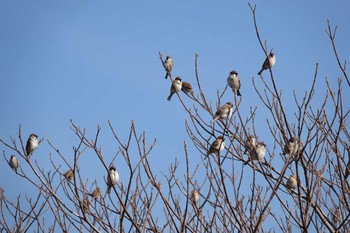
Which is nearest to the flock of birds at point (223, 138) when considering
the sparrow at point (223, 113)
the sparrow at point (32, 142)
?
the sparrow at point (223, 113)

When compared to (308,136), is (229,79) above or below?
above

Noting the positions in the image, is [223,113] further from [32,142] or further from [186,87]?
[32,142]

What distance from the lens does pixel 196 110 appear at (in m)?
4.97

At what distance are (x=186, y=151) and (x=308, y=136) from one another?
41.5 inches

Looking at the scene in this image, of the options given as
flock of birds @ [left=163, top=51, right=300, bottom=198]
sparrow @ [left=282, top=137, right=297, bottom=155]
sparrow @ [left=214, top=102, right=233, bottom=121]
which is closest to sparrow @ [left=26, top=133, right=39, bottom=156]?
flock of birds @ [left=163, top=51, right=300, bottom=198]

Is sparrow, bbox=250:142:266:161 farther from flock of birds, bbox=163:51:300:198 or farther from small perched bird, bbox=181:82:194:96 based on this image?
small perched bird, bbox=181:82:194:96

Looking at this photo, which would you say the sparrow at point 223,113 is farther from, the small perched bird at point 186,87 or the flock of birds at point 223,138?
the small perched bird at point 186,87

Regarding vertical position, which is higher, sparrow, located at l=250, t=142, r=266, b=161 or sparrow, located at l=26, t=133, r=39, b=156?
sparrow, located at l=26, t=133, r=39, b=156

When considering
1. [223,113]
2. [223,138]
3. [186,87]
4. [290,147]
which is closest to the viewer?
[290,147]

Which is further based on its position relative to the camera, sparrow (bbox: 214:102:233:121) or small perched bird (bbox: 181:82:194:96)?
small perched bird (bbox: 181:82:194:96)

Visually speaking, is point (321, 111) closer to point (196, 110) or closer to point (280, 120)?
point (280, 120)

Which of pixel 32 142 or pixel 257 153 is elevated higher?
pixel 32 142

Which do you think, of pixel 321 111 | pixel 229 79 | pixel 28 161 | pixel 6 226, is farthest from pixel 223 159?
pixel 229 79

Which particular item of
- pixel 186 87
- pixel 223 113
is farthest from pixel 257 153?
pixel 186 87
